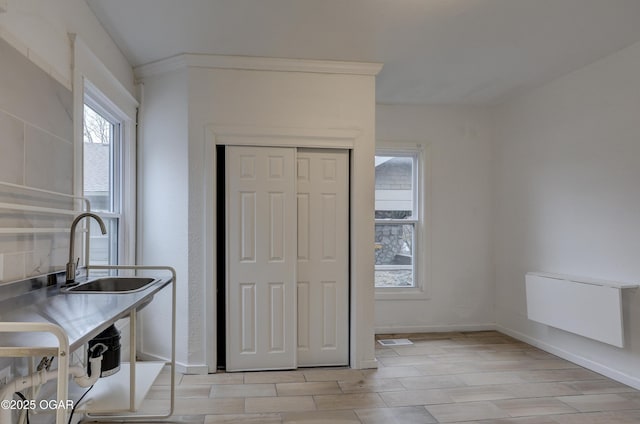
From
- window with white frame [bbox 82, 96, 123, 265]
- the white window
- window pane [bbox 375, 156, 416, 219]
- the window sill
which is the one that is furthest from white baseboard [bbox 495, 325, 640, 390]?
window with white frame [bbox 82, 96, 123, 265]

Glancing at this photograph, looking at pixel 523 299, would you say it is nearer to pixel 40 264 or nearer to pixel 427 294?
pixel 427 294

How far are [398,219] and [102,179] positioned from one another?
9.85 feet

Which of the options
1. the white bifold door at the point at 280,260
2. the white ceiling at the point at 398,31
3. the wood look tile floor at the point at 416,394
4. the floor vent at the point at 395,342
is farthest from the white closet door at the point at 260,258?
the floor vent at the point at 395,342

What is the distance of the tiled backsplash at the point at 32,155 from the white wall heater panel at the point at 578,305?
3.72 meters

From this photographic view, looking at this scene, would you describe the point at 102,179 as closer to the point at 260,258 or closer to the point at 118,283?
the point at 118,283

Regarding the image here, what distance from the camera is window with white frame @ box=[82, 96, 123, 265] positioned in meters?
2.95

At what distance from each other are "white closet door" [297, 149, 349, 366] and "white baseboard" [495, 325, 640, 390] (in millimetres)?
1982

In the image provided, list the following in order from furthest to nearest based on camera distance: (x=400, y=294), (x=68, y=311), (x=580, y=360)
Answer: (x=400, y=294) < (x=580, y=360) < (x=68, y=311)

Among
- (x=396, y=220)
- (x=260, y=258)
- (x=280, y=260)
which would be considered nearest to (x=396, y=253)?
(x=396, y=220)

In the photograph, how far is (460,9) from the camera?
104 inches

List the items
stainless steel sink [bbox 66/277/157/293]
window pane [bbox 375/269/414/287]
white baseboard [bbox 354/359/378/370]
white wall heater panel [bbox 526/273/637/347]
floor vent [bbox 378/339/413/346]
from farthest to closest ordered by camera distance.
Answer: window pane [bbox 375/269/414/287] < floor vent [bbox 378/339/413/346] < white baseboard [bbox 354/359/378/370] < white wall heater panel [bbox 526/273/637/347] < stainless steel sink [bbox 66/277/157/293]

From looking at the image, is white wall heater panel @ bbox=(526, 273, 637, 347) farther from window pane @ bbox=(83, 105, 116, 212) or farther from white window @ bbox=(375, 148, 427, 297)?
window pane @ bbox=(83, 105, 116, 212)

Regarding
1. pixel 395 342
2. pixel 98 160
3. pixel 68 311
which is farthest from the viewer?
pixel 395 342

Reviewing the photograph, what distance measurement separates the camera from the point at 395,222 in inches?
187
